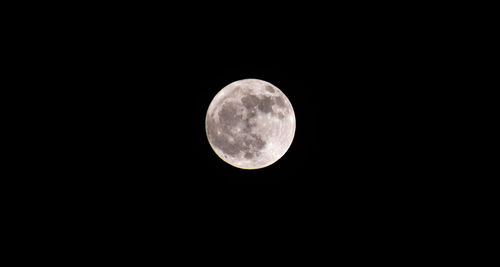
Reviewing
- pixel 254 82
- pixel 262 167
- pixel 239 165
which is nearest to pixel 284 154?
pixel 262 167

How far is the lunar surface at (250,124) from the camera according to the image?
13.5 feet

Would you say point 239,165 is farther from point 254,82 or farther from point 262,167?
point 254,82

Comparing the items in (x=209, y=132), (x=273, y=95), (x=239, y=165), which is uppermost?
(x=273, y=95)

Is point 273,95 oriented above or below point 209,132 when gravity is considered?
above

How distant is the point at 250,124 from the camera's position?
4.09 metres

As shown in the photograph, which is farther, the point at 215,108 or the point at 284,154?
the point at 284,154

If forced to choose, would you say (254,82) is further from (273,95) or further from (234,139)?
(234,139)

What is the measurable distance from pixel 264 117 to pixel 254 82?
2.10ft

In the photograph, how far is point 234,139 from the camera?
417cm

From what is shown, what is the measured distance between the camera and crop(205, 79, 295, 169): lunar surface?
13.5 feet

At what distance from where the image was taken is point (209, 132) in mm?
4484

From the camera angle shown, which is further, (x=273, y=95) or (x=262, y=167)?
(x=262, y=167)

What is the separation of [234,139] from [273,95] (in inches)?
34.3

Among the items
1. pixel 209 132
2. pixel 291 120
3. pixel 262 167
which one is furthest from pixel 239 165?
pixel 291 120
